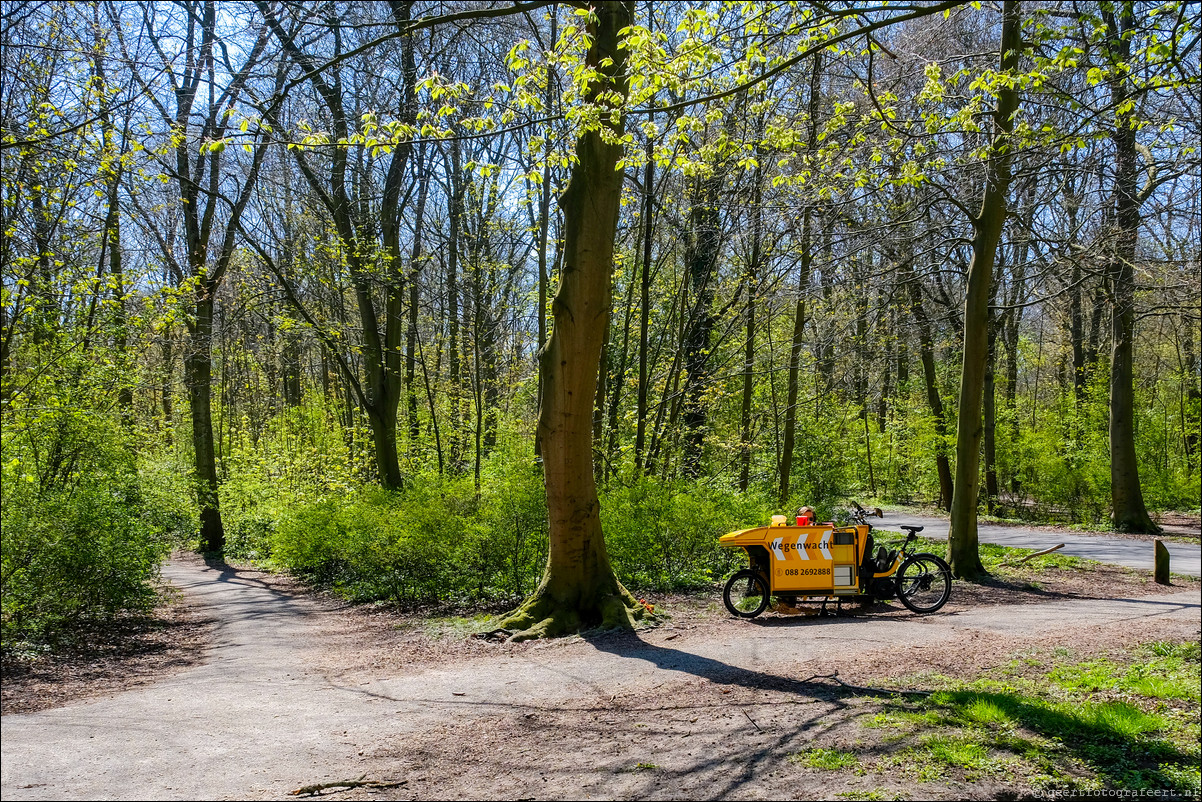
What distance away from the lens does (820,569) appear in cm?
898

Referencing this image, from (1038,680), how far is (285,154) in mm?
17422

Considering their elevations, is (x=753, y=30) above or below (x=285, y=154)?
below

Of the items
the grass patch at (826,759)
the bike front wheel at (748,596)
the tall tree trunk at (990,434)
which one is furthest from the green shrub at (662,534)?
the tall tree trunk at (990,434)

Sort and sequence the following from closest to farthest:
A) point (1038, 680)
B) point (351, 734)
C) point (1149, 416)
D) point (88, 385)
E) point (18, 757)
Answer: point (18, 757) < point (351, 734) < point (1038, 680) < point (88, 385) < point (1149, 416)

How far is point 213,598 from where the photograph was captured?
1259 cm

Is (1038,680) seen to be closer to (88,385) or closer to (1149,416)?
(88,385)

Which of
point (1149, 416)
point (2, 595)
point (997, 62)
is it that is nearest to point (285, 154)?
point (2, 595)

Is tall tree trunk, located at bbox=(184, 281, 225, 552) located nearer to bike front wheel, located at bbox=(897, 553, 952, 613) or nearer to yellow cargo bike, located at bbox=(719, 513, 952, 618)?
yellow cargo bike, located at bbox=(719, 513, 952, 618)

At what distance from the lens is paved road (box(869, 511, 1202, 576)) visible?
1359 centimetres

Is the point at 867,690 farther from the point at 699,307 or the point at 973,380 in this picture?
the point at 699,307

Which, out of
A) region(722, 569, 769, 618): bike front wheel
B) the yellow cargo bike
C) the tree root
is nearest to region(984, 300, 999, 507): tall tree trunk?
the yellow cargo bike

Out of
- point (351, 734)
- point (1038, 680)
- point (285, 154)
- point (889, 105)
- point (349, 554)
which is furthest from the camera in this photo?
point (285, 154)

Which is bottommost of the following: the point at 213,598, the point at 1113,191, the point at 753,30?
the point at 213,598

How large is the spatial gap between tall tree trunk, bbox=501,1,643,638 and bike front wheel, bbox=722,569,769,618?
1408 millimetres
